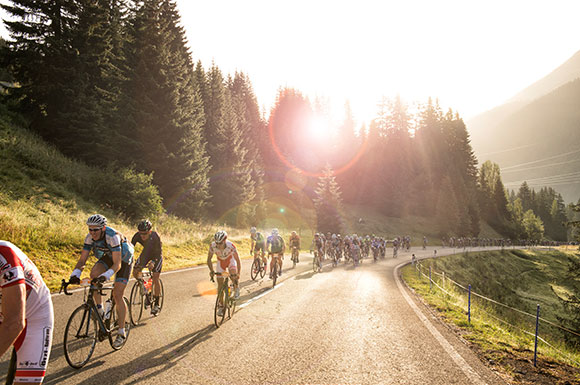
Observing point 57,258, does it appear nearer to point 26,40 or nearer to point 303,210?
point 26,40

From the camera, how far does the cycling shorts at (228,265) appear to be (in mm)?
8023

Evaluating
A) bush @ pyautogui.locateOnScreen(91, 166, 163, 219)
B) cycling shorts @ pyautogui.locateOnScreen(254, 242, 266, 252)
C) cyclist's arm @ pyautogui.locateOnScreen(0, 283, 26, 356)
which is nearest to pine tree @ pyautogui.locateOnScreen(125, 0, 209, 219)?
bush @ pyautogui.locateOnScreen(91, 166, 163, 219)

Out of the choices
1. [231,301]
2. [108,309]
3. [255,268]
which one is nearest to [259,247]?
[255,268]

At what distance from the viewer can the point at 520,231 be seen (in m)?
88.2

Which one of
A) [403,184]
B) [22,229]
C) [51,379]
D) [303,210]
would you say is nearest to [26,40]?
[22,229]

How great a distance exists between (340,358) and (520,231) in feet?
335

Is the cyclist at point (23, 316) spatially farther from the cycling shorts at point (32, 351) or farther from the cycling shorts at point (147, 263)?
the cycling shorts at point (147, 263)

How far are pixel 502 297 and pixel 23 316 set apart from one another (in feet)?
116

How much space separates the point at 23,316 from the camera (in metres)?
2.51

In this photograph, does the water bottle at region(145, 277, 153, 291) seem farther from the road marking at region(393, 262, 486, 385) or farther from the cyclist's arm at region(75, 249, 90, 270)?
the road marking at region(393, 262, 486, 385)

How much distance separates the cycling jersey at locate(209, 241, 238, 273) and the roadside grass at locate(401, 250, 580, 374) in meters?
5.38

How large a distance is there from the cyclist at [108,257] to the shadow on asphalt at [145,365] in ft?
2.47

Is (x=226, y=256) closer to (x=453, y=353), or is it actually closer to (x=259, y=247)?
(x=453, y=353)

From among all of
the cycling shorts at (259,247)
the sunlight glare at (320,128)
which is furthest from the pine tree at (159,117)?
the sunlight glare at (320,128)
